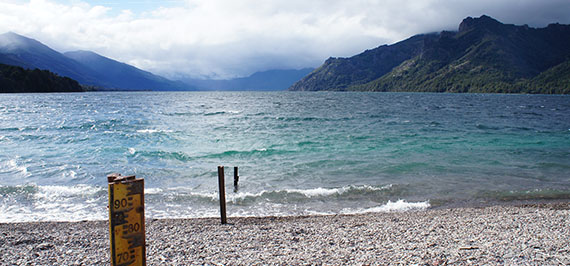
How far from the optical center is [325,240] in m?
9.21

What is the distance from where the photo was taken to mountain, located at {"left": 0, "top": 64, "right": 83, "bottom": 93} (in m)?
154

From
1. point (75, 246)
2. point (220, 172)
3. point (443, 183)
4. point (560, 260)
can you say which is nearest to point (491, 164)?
point (443, 183)

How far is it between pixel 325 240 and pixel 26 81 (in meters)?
201

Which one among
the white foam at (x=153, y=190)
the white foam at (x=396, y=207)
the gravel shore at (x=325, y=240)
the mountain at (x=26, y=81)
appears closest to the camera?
the gravel shore at (x=325, y=240)

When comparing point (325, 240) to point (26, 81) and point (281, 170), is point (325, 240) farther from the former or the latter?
point (26, 81)

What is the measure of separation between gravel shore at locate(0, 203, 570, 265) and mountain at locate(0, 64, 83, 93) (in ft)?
623

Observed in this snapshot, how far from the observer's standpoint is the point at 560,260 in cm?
727

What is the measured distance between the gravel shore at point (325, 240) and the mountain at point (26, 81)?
7473 inches

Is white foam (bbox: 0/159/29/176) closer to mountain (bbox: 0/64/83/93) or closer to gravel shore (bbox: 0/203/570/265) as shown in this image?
gravel shore (bbox: 0/203/570/265)

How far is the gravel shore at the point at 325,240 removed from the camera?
7.77 meters

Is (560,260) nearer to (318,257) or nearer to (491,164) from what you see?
(318,257)

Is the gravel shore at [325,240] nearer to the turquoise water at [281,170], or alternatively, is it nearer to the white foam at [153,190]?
the turquoise water at [281,170]

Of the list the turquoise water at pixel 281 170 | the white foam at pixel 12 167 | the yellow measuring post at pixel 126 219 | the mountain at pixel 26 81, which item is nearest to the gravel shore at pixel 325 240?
the turquoise water at pixel 281 170

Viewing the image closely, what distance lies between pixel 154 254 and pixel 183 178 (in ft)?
34.1
